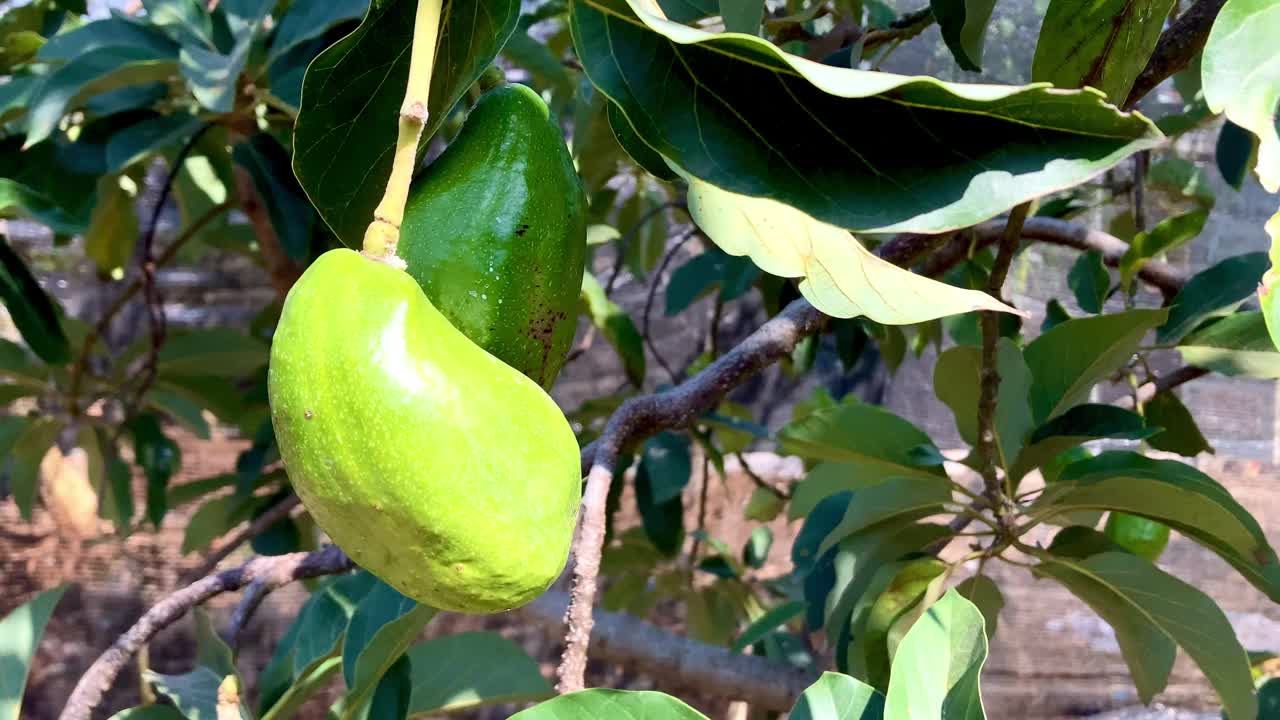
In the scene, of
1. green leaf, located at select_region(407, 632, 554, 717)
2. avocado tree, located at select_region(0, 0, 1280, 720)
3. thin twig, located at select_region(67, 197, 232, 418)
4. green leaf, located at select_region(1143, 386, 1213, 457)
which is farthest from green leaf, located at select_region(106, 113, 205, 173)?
green leaf, located at select_region(1143, 386, 1213, 457)

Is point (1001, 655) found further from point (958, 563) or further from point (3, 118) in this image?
point (3, 118)

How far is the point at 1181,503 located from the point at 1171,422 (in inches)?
14.4

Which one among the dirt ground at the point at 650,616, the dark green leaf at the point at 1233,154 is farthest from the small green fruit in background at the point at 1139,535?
the dirt ground at the point at 650,616

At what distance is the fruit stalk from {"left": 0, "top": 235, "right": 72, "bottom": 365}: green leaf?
0.95m

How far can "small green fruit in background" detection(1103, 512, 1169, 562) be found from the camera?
1.04m

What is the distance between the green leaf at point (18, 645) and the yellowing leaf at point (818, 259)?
58 cm

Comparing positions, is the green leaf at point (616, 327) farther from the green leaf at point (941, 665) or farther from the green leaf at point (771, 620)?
the green leaf at point (941, 665)

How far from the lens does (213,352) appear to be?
1.51 metres

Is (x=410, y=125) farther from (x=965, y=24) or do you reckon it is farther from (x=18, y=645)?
(x=18, y=645)

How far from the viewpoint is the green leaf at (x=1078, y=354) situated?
2.48 feet

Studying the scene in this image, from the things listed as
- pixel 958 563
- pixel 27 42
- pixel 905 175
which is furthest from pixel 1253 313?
pixel 27 42

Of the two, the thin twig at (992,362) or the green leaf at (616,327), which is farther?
the green leaf at (616,327)

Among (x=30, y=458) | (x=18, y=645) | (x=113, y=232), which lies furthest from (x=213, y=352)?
(x=18, y=645)

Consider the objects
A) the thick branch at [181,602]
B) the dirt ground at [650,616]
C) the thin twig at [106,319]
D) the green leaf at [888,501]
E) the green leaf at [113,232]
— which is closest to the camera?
the thick branch at [181,602]
